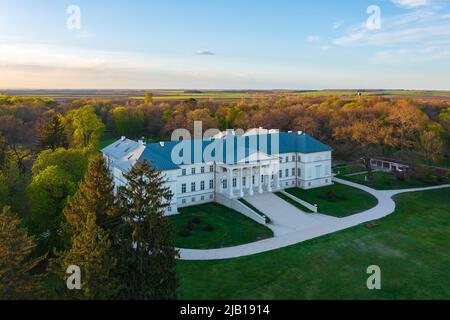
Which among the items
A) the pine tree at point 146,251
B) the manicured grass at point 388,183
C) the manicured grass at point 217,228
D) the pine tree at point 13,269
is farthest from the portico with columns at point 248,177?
the pine tree at point 13,269

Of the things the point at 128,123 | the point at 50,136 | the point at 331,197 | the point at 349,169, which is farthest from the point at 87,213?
the point at 128,123

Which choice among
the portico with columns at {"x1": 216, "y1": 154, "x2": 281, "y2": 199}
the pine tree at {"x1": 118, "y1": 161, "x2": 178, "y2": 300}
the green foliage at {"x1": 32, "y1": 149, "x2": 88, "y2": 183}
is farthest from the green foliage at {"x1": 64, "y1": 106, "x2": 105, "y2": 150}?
the pine tree at {"x1": 118, "y1": 161, "x2": 178, "y2": 300}

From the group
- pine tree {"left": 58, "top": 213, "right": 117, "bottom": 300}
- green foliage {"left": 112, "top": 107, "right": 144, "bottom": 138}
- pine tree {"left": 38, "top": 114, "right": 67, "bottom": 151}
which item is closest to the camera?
pine tree {"left": 58, "top": 213, "right": 117, "bottom": 300}

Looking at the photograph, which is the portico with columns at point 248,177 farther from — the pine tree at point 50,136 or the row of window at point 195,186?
the pine tree at point 50,136

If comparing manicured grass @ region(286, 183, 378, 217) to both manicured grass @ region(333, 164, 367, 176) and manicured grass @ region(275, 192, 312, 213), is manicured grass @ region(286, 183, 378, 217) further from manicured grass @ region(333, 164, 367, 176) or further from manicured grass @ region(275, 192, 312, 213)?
manicured grass @ region(333, 164, 367, 176)

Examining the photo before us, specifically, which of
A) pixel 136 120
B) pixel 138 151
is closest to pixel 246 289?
pixel 138 151
